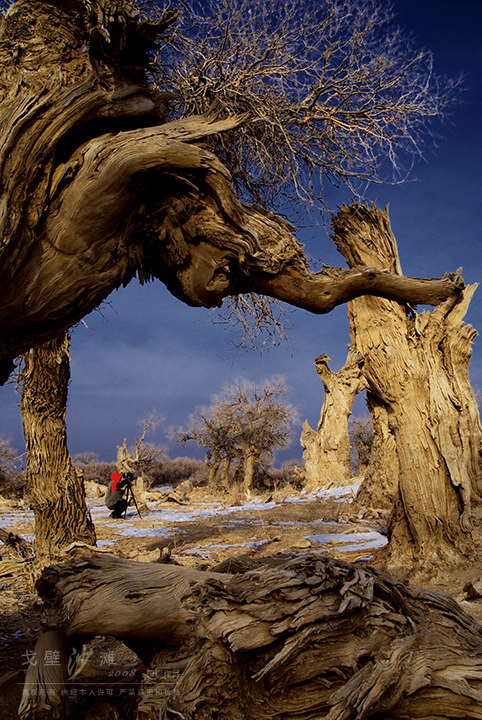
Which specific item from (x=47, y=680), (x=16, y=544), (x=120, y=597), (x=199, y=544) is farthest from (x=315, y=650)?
(x=16, y=544)

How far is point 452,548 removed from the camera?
5.19 m

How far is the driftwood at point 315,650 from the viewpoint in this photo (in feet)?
5.21

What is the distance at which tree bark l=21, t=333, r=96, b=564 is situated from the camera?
19.6 ft

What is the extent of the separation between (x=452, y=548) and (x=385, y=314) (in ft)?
10.1

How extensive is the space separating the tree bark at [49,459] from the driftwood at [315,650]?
15.0ft

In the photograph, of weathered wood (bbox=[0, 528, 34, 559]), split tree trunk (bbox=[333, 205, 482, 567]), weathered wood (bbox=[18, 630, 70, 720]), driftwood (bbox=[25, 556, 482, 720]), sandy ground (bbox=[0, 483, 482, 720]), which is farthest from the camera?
weathered wood (bbox=[0, 528, 34, 559])

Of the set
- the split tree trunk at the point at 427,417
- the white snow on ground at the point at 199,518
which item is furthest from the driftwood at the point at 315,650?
the white snow on ground at the point at 199,518

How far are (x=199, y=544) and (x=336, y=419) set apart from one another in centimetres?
1180

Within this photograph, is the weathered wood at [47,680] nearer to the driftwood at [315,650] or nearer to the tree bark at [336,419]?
the driftwood at [315,650]

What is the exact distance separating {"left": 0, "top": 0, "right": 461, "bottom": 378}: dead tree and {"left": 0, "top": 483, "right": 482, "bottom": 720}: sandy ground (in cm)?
181

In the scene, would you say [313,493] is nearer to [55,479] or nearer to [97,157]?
[55,479]

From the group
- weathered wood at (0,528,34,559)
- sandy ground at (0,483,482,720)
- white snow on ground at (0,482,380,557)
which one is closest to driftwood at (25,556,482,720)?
sandy ground at (0,483,482,720)

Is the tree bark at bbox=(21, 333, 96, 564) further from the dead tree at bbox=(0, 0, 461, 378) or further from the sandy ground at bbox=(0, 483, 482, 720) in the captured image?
the dead tree at bbox=(0, 0, 461, 378)

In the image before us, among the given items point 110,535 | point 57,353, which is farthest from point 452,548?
point 110,535
